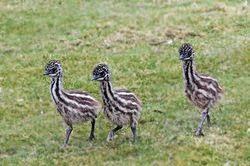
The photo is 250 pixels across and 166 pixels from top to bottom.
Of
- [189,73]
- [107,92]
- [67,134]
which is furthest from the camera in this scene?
[67,134]

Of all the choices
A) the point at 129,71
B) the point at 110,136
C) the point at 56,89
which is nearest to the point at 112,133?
the point at 110,136

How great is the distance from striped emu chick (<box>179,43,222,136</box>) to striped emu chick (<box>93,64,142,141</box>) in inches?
57.3

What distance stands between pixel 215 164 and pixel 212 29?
1433cm

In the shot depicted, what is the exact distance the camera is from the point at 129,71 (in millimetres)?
27391

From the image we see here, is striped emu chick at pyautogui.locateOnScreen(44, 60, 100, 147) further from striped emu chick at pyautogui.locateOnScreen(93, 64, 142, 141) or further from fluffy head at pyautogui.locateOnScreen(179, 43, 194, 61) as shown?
fluffy head at pyautogui.locateOnScreen(179, 43, 194, 61)

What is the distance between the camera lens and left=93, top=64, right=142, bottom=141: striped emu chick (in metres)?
19.5

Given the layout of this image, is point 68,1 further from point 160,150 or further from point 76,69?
point 160,150

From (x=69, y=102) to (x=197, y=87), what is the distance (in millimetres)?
3367

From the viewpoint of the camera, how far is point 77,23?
33719mm

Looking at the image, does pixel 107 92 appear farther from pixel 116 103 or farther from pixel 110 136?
pixel 110 136

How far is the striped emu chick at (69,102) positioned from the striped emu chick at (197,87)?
2485 millimetres

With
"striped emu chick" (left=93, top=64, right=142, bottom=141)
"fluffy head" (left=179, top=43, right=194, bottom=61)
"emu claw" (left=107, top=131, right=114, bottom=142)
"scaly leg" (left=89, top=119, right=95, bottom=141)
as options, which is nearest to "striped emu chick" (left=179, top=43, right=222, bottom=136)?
"fluffy head" (left=179, top=43, right=194, bottom=61)

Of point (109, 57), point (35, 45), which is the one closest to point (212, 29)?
point (109, 57)

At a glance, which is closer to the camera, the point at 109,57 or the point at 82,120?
the point at 82,120
